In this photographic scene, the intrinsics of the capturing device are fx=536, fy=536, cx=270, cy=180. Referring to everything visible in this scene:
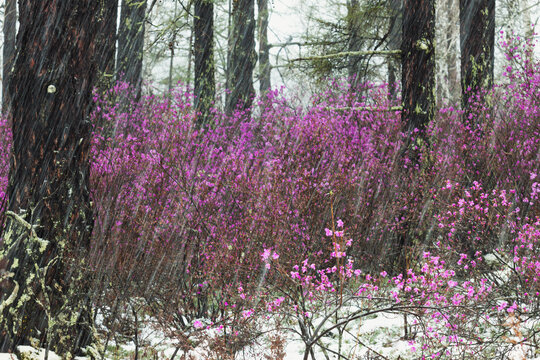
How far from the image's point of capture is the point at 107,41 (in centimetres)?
578

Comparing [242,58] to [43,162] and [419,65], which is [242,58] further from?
[43,162]

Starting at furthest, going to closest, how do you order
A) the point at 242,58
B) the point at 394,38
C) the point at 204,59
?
the point at 394,38
the point at 242,58
the point at 204,59

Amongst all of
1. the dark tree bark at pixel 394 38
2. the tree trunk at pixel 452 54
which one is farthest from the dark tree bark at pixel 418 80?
the tree trunk at pixel 452 54

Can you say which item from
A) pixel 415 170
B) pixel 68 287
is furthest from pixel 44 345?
pixel 415 170

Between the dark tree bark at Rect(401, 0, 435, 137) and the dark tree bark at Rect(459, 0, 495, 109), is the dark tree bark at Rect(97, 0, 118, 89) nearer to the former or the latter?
the dark tree bark at Rect(401, 0, 435, 137)

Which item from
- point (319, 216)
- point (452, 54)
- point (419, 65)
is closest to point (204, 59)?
point (419, 65)

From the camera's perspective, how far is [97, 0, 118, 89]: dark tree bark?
362 centimetres

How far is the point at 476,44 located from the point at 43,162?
20.0 ft

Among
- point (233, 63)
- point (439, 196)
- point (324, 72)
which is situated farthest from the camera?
point (233, 63)

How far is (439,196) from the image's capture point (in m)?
5.86

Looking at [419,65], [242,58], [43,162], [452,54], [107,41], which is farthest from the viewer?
[452,54]

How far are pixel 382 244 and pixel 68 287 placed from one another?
3753 mm

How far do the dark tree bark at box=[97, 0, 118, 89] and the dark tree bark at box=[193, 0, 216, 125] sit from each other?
71.7 inches

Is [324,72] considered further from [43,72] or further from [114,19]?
[43,72]
